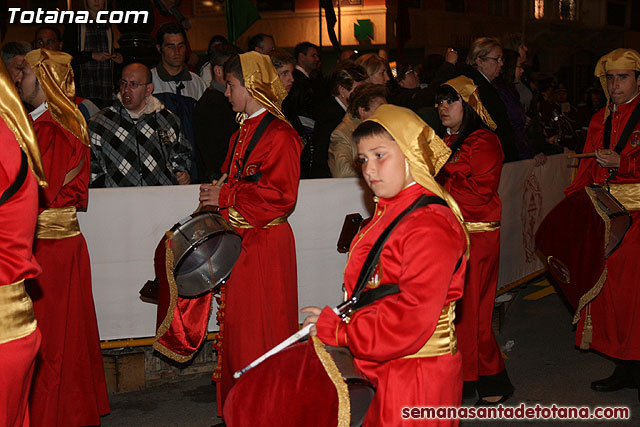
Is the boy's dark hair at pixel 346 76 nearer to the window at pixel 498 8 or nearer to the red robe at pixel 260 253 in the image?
the red robe at pixel 260 253

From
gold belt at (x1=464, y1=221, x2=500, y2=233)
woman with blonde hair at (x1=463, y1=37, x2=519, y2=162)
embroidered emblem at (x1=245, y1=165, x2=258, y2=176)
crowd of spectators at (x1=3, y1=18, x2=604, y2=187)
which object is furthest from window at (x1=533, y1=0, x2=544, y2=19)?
embroidered emblem at (x1=245, y1=165, x2=258, y2=176)

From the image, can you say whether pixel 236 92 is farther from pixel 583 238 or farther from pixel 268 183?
pixel 583 238

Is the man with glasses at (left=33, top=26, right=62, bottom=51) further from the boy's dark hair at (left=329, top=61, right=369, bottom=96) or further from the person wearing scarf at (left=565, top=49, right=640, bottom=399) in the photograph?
the person wearing scarf at (left=565, top=49, right=640, bottom=399)

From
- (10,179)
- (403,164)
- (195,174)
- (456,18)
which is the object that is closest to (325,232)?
(195,174)

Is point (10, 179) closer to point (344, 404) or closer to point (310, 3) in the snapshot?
point (344, 404)

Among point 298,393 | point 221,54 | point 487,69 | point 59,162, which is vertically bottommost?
point 298,393

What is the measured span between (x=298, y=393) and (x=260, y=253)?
2504 millimetres

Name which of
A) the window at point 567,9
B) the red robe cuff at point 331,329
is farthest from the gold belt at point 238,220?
the window at point 567,9

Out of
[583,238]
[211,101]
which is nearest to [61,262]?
[211,101]

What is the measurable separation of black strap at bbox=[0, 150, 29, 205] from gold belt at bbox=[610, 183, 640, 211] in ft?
15.8

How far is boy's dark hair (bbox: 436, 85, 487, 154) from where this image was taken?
19.2 feet

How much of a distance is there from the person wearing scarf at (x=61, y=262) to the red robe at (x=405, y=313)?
2442 millimetres

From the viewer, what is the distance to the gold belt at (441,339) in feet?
11.0

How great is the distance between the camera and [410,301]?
309 centimetres
